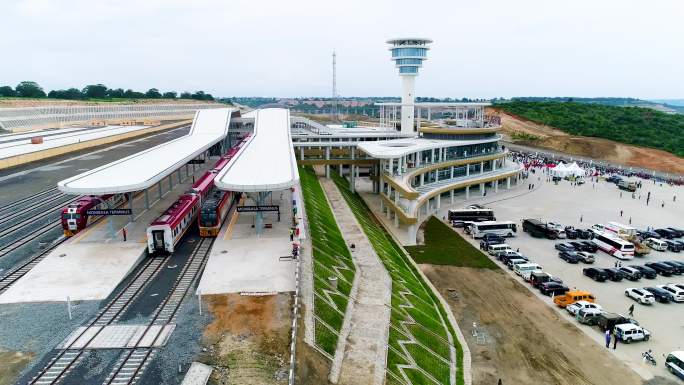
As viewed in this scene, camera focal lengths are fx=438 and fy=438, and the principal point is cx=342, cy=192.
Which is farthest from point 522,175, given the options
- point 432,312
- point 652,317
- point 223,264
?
point 223,264

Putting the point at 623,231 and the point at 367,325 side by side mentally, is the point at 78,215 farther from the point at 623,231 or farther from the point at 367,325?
the point at 623,231

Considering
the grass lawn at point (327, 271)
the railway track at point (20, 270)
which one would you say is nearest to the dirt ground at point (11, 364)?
the railway track at point (20, 270)

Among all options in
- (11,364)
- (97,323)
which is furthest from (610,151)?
(11,364)

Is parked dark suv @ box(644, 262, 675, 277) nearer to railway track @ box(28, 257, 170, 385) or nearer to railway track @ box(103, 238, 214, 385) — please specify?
railway track @ box(103, 238, 214, 385)

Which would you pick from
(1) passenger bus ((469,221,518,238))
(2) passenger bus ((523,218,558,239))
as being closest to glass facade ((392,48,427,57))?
(2) passenger bus ((523,218,558,239))

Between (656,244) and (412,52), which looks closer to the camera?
(656,244)

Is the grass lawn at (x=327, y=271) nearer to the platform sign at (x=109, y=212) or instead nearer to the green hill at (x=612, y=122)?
the platform sign at (x=109, y=212)
